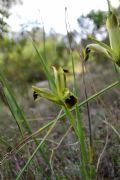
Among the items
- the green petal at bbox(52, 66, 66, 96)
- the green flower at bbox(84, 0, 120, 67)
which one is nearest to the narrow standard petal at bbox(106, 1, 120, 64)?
the green flower at bbox(84, 0, 120, 67)

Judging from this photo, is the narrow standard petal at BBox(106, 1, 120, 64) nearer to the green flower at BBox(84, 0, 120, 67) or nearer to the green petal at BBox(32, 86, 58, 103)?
the green flower at BBox(84, 0, 120, 67)

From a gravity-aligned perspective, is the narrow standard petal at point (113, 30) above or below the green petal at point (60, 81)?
above

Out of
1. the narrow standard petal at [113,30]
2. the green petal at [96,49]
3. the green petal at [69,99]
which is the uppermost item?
the narrow standard petal at [113,30]

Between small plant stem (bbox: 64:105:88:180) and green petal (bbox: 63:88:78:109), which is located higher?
green petal (bbox: 63:88:78:109)

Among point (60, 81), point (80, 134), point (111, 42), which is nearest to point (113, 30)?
point (111, 42)

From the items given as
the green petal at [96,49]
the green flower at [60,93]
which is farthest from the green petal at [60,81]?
the green petal at [96,49]

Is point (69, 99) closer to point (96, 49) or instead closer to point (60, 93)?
point (60, 93)

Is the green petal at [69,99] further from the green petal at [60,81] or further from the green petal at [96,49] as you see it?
the green petal at [96,49]

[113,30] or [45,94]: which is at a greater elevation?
[113,30]
